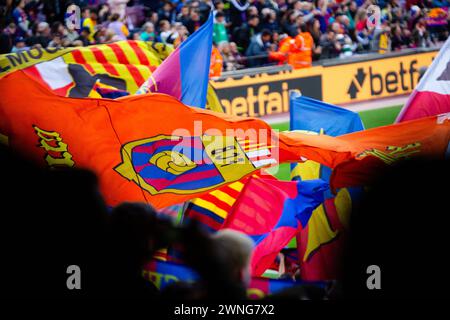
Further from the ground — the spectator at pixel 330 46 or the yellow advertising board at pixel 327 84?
the spectator at pixel 330 46

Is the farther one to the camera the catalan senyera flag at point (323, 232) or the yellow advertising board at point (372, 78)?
the yellow advertising board at point (372, 78)

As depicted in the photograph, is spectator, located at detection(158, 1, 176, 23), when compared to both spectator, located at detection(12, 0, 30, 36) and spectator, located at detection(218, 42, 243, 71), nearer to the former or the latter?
spectator, located at detection(218, 42, 243, 71)

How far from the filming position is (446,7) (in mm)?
23562

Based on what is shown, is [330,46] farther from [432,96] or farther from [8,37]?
[432,96]

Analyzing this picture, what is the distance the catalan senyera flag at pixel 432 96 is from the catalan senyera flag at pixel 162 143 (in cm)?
179

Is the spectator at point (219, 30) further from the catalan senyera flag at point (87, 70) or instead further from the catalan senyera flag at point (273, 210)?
the catalan senyera flag at point (273, 210)

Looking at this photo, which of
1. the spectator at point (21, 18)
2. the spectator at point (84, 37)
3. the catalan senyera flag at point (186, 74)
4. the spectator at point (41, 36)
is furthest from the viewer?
the spectator at point (21, 18)

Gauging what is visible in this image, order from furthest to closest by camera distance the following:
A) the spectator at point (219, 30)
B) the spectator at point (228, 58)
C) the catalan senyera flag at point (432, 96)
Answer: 1. the spectator at point (219, 30)
2. the spectator at point (228, 58)
3. the catalan senyera flag at point (432, 96)

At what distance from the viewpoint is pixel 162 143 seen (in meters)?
6.65

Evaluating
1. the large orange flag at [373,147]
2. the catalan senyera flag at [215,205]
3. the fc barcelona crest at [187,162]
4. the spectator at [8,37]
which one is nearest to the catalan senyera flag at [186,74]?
the catalan senyera flag at [215,205]

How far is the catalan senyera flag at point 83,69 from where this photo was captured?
9008 mm

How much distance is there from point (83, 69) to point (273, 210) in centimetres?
337
